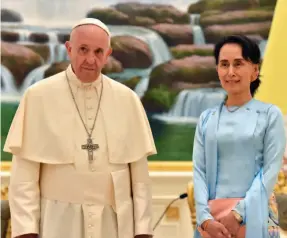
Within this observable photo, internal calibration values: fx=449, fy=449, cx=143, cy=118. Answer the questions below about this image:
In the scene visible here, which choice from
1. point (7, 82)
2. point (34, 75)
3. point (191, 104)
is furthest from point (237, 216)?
point (7, 82)

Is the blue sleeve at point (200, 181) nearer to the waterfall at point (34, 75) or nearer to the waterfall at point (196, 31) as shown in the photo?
the waterfall at point (196, 31)

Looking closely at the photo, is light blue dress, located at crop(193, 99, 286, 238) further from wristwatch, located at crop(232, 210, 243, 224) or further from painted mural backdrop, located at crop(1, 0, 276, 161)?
painted mural backdrop, located at crop(1, 0, 276, 161)

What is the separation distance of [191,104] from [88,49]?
1787 mm

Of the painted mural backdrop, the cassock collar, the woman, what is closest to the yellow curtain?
the painted mural backdrop

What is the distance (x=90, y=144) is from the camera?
7.27 feet

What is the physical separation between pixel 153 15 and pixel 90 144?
6.34 ft

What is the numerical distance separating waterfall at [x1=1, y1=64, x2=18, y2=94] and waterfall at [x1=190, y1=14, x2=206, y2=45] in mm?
1588

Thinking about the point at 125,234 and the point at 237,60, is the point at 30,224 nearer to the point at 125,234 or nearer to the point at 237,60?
the point at 125,234

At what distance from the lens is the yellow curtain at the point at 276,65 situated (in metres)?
3.81

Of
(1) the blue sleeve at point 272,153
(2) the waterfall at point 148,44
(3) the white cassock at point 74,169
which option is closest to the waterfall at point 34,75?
(2) the waterfall at point 148,44

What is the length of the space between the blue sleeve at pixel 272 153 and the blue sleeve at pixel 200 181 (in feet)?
0.52

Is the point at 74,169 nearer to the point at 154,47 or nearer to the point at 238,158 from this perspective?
the point at 238,158

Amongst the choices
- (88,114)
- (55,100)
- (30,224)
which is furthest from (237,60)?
(30,224)

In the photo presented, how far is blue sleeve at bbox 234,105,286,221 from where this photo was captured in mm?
2119
